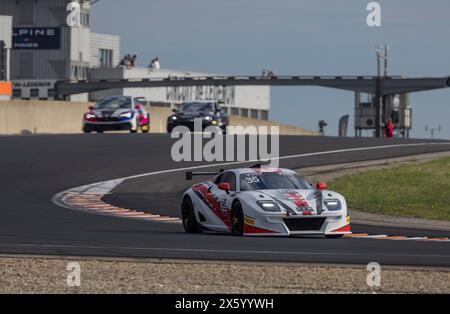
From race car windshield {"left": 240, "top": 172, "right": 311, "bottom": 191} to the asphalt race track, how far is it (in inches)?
35.8

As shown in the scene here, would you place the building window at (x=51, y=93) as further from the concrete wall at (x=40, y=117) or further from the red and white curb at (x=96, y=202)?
the red and white curb at (x=96, y=202)

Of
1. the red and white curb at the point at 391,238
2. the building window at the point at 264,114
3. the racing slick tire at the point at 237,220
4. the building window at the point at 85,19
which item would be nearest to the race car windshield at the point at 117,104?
the red and white curb at the point at 391,238

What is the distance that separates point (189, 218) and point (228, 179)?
104 centimetres

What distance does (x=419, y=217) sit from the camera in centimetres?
2595

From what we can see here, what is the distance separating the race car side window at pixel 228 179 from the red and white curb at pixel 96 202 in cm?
322

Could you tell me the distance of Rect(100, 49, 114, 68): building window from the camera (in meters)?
116

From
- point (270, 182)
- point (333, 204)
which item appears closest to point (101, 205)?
point (270, 182)

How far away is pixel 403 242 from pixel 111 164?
18212mm

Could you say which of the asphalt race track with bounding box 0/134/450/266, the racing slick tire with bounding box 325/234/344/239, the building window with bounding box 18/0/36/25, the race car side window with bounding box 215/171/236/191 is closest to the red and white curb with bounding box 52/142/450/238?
the asphalt race track with bounding box 0/134/450/266

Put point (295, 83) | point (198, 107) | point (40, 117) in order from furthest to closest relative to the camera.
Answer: point (295, 83) < point (40, 117) < point (198, 107)

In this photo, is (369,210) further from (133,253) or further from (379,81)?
(379,81)

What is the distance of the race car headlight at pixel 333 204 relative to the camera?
62.3 ft

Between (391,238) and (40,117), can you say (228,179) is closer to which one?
(391,238)

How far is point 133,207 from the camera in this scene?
26.9 m
